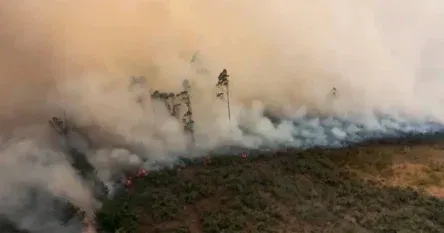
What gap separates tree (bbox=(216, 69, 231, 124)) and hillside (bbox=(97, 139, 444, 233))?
2.58 metres

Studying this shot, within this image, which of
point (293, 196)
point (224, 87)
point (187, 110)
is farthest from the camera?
point (224, 87)

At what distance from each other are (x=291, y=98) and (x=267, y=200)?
19.6ft

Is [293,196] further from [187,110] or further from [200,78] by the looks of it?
[200,78]

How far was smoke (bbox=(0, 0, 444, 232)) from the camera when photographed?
18344mm

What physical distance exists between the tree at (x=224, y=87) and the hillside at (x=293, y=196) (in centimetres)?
258

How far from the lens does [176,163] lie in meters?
18.6

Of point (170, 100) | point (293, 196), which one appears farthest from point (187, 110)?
point (293, 196)

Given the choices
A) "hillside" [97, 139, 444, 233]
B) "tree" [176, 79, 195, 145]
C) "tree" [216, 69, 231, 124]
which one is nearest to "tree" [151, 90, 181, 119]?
"tree" [176, 79, 195, 145]

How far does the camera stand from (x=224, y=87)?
20.9 metres

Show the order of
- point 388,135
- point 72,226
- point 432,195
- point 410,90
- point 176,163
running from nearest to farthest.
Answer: point 72,226, point 432,195, point 176,163, point 388,135, point 410,90

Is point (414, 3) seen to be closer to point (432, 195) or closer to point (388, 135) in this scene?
point (388, 135)

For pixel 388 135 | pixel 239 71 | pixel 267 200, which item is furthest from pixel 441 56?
pixel 267 200

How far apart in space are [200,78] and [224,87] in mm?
922

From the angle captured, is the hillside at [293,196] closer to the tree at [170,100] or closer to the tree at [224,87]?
the tree at [170,100]
